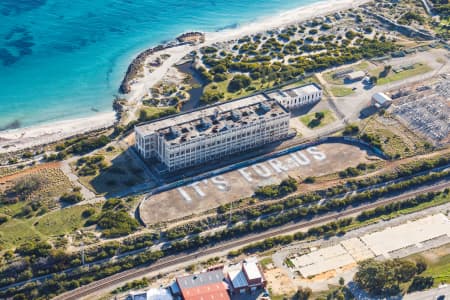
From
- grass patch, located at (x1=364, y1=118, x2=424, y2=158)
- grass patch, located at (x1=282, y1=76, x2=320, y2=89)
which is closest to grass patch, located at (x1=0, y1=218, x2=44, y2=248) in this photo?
grass patch, located at (x1=282, y1=76, x2=320, y2=89)

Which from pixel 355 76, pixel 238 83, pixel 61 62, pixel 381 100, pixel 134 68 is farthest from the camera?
pixel 61 62

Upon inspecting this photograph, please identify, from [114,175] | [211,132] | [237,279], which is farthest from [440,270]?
[114,175]

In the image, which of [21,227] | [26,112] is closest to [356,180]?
[21,227]

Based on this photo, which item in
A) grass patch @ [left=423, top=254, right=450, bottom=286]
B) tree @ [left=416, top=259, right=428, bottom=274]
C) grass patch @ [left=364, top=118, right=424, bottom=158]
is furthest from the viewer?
grass patch @ [left=364, top=118, right=424, bottom=158]

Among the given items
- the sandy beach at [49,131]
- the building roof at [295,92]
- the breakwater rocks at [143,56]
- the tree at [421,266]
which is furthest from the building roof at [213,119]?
the tree at [421,266]

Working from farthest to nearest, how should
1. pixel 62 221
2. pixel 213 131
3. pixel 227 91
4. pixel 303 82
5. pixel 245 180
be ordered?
pixel 303 82 → pixel 227 91 → pixel 213 131 → pixel 245 180 → pixel 62 221

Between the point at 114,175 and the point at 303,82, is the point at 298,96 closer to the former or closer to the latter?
the point at 303,82

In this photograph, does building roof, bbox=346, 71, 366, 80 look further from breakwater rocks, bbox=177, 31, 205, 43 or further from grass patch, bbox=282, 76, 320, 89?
breakwater rocks, bbox=177, 31, 205, 43
